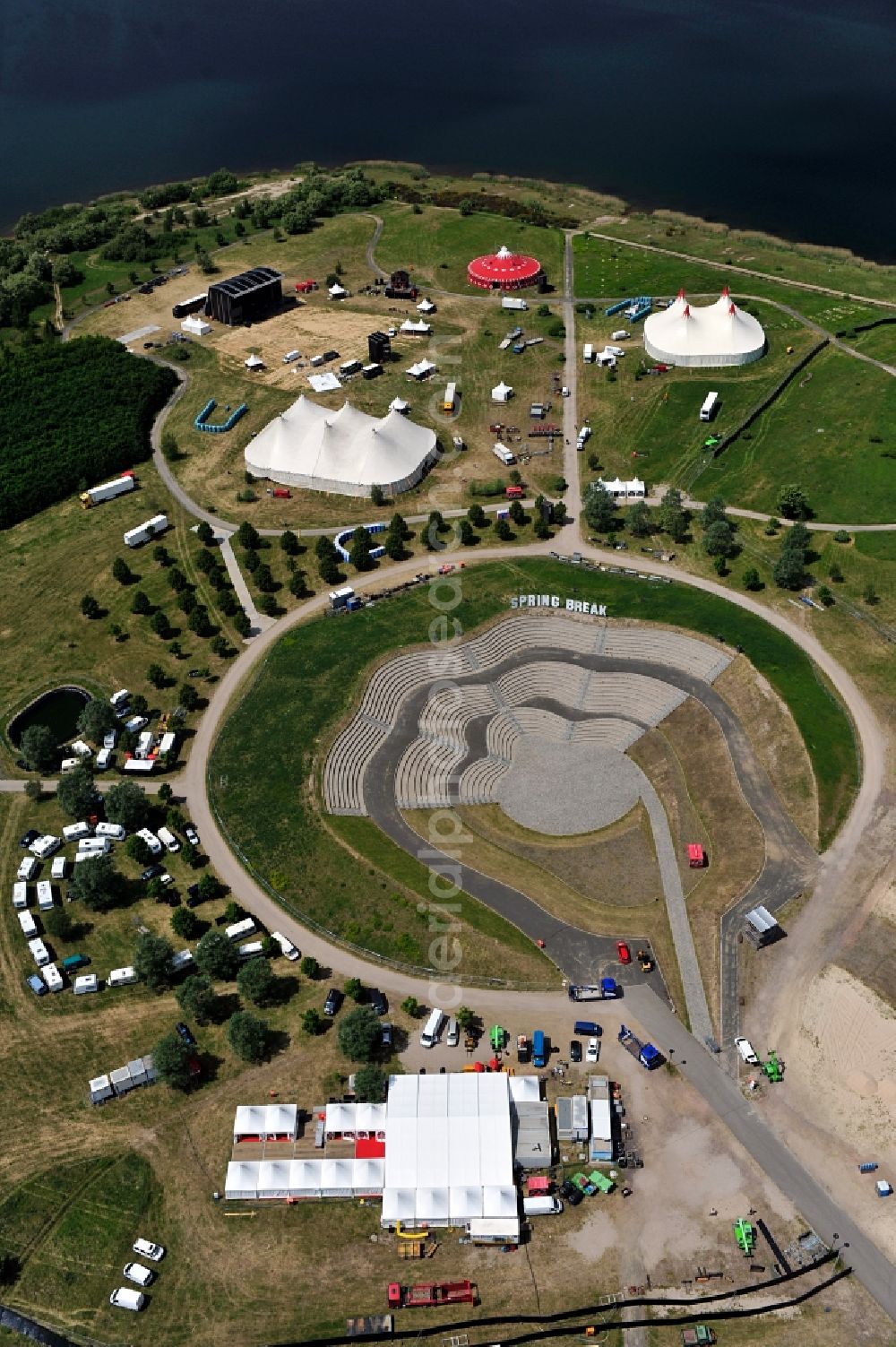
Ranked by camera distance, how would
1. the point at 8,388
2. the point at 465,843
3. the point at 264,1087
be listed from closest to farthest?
1. the point at 264,1087
2. the point at 465,843
3. the point at 8,388

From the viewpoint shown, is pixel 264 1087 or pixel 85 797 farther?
pixel 85 797

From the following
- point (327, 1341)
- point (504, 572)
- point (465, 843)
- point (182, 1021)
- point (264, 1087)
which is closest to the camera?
point (327, 1341)

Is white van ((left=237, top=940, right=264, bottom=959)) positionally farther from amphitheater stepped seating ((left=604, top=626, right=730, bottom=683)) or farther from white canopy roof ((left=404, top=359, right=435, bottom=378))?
white canopy roof ((left=404, top=359, right=435, bottom=378))

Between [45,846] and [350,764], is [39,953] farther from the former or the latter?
[350,764]

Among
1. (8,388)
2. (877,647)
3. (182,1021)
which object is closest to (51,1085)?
(182,1021)

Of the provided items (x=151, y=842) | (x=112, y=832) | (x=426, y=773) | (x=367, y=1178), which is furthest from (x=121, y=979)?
(x=426, y=773)

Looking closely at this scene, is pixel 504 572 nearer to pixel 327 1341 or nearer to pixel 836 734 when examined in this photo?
pixel 836 734
